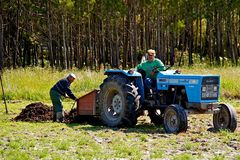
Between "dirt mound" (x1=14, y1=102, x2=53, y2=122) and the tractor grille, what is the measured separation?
208 inches

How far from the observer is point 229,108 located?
13430mm

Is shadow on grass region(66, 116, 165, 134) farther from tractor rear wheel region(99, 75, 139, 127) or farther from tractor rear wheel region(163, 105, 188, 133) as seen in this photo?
tractor rear wheel region(163, 105, 188, 133)

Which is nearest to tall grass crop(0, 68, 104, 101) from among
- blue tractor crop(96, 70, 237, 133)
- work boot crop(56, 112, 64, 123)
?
work boot crop(56, 112, 64, 123)

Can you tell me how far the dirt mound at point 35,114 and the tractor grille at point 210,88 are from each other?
5.29 meters

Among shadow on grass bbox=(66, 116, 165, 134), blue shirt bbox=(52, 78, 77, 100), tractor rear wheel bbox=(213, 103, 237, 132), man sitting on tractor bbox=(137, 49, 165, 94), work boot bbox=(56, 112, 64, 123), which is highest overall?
man sitting on tractor bbox=(137, 49, 165, 94)

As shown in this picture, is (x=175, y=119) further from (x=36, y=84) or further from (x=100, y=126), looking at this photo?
(x=36, y=84)

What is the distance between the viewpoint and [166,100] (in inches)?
567

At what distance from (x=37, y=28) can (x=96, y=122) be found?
36.5 meters

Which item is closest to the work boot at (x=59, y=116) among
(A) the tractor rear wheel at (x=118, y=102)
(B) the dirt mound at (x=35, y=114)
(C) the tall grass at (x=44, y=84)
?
(B) the dirt mound at (x=35, y=114)

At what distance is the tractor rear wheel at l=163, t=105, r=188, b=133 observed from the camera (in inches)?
509

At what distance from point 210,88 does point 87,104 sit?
3850 millimetres

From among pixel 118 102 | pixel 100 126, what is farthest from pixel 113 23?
pixel 100 126

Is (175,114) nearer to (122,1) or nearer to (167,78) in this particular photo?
(167,78)

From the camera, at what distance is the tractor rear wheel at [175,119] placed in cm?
1292
